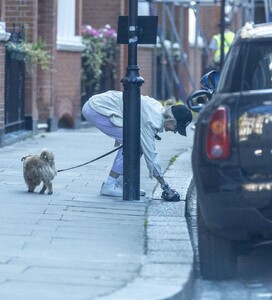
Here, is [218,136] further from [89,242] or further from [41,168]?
[41,168]

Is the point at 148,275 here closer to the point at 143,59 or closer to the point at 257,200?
the point at 257,200

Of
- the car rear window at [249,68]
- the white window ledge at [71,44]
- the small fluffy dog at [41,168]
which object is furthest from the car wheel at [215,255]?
A: the white window ledge at [71,44]

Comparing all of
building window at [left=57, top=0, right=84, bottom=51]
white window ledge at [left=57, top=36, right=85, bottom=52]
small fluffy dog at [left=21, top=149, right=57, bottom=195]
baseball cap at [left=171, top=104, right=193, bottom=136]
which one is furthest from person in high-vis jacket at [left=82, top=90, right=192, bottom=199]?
building window at [left=57, top=0, right=84, bottom=51]

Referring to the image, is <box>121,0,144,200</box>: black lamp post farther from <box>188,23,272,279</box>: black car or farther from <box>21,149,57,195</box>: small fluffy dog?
<box>188,23,272,279</box>: black car

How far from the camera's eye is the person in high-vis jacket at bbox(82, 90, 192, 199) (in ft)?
36.4

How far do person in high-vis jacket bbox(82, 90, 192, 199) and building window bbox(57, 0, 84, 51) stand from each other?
9978mm

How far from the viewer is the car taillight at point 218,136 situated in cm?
770

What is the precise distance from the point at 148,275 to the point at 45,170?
12.9 ft

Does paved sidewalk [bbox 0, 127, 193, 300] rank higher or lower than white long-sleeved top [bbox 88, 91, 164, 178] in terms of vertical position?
lower

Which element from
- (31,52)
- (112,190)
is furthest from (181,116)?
(31,52)

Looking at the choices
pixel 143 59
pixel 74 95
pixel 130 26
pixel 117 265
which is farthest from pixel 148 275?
pixel 143 59

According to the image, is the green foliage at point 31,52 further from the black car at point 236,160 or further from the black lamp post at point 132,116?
the black car at point 236,160

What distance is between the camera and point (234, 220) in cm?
772

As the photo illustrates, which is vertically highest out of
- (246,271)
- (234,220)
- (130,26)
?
(130,26)
